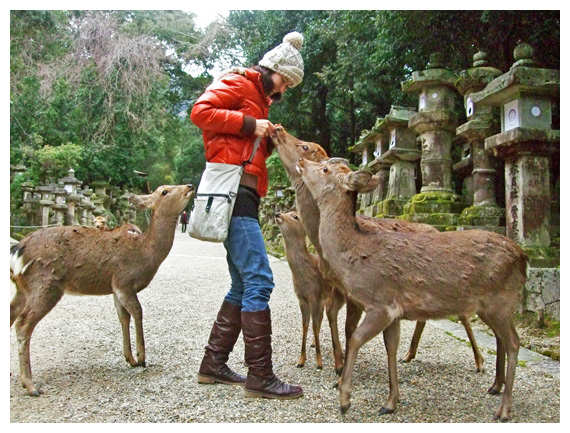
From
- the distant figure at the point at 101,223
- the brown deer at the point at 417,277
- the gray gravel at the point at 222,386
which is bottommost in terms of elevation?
the gray gravel at the point at 222,386

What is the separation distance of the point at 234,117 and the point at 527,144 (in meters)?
3.40

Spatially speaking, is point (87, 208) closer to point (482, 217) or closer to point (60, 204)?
point (60, 204)

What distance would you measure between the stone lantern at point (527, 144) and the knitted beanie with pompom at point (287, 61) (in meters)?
2.72

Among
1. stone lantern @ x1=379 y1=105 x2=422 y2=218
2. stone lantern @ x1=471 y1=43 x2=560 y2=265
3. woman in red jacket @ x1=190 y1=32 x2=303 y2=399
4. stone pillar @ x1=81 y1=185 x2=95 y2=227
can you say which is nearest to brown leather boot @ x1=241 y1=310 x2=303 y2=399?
woman in red jacket @ x1=190 y1=32 x2=303 y2=399

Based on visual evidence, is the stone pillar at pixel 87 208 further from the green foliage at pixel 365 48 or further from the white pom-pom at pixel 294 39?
the white pom-pom at pixel 294 39

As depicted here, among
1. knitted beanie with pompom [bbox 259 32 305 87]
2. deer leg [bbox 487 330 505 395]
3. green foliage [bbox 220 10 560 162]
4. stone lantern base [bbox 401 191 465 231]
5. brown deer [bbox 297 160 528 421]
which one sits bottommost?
deer leg [bbox 487 330 505 395]

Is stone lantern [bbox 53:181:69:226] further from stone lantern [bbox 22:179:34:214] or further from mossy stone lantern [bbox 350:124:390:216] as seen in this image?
mossy stone lantern [bbox 350:124:390:216]

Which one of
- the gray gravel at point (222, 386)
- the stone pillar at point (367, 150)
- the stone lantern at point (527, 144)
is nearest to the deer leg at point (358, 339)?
the gray gravel at point (222, 386)

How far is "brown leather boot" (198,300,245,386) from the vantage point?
3.28 metres

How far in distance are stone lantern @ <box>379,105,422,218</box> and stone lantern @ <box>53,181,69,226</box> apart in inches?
308

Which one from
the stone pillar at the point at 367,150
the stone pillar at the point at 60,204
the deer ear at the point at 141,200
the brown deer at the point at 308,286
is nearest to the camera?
the deer ear at the point at 141,200

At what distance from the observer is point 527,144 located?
507cm

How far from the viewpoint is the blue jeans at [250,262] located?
3057 millimetres

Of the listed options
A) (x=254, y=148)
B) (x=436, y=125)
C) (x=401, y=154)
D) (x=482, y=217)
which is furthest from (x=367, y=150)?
(x=254, y=148)
